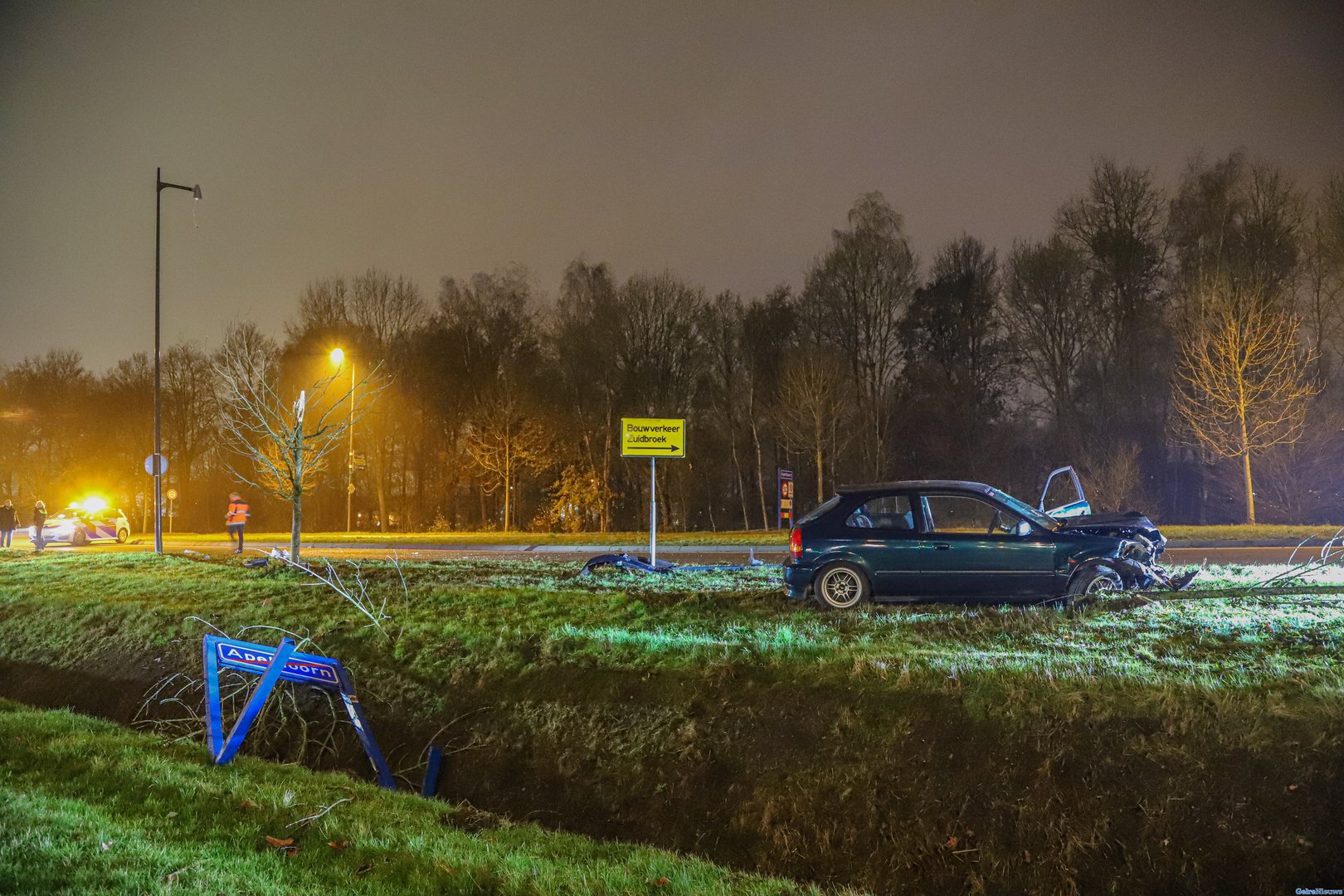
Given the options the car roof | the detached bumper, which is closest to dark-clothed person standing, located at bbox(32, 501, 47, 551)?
the detached bumper

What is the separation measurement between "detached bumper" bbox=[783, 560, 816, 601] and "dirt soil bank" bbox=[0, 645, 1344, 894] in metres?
2.88

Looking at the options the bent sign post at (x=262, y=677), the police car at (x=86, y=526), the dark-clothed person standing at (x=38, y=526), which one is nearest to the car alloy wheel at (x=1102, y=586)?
the bent sign post at (x=262, y=677)

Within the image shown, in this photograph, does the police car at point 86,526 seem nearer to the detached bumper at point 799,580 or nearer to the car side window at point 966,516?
the detached bumper at point 799,580

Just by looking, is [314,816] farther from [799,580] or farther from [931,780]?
[799,580]

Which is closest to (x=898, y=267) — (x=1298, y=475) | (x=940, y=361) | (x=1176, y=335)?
(x=940, y=361)

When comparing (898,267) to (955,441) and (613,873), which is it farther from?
(613,873)

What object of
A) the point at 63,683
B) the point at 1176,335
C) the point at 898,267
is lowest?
the point at 63,683

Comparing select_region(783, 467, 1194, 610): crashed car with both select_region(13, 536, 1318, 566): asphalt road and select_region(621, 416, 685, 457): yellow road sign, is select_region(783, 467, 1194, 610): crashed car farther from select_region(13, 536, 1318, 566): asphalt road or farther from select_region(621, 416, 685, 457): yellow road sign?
select_region(13, 536, 1318, 566): asphalt road

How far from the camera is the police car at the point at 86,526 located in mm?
29656

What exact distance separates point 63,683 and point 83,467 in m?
57.3

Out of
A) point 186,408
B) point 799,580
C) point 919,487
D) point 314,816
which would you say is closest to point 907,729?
point 799,580

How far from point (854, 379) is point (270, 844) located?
41.8 m

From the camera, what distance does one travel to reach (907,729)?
21.5 ft

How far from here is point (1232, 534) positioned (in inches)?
1033
